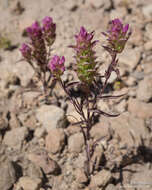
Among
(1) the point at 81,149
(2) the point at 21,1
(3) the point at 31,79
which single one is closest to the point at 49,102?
(3) the point at 31,79

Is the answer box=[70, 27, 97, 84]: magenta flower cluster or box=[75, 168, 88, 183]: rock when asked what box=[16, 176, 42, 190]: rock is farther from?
box=[70, 27, 97, 84]: magenta flower cluster

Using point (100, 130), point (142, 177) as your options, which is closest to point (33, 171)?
point (100, 130)

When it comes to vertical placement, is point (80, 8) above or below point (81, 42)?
above

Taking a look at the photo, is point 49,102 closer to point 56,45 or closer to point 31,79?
point 31,79

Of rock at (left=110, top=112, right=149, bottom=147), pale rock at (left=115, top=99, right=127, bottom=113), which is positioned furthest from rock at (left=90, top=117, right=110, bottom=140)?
pale rock at (left=115, top=99, right=127, bottom=113)

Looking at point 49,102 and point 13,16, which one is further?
point 13,16

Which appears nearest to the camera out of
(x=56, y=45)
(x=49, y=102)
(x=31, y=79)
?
(x=49, y=102)

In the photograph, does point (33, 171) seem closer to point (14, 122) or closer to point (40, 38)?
point (14, 122)
